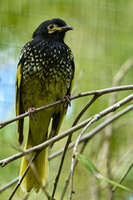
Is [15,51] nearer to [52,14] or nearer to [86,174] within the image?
[52,14]

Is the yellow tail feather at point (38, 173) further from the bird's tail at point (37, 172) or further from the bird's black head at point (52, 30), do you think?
the bird's black head at point (52, 30)

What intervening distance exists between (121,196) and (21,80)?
1.69 metres

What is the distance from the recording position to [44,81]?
4.08 m

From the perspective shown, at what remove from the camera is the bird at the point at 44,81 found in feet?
13.4

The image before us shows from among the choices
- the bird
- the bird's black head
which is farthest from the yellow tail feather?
the bird's black head

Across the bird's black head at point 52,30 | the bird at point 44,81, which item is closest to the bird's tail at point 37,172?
the bird at point 44,81

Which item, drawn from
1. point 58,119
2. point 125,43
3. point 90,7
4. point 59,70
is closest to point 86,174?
point 58,119

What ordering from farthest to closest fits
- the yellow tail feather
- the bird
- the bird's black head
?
the bird's black head, the bird, the yellow tail feather

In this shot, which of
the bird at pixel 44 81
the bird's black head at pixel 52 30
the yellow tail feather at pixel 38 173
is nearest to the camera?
the yellow tail feather at pixel 38 173

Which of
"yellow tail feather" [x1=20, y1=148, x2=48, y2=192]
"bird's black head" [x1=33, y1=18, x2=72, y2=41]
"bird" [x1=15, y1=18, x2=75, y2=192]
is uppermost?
"bird's black head" [x1=33, y1=18, x2=72, y2=41]

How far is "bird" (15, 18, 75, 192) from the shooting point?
4090 millimetres

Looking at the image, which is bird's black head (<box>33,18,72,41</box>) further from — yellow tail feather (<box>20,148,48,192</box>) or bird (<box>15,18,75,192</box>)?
yellow tail feather (<box>20,148,48,192</box>)

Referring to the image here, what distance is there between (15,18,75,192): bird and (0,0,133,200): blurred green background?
13.9 inches

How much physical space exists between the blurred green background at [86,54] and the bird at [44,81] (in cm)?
35
